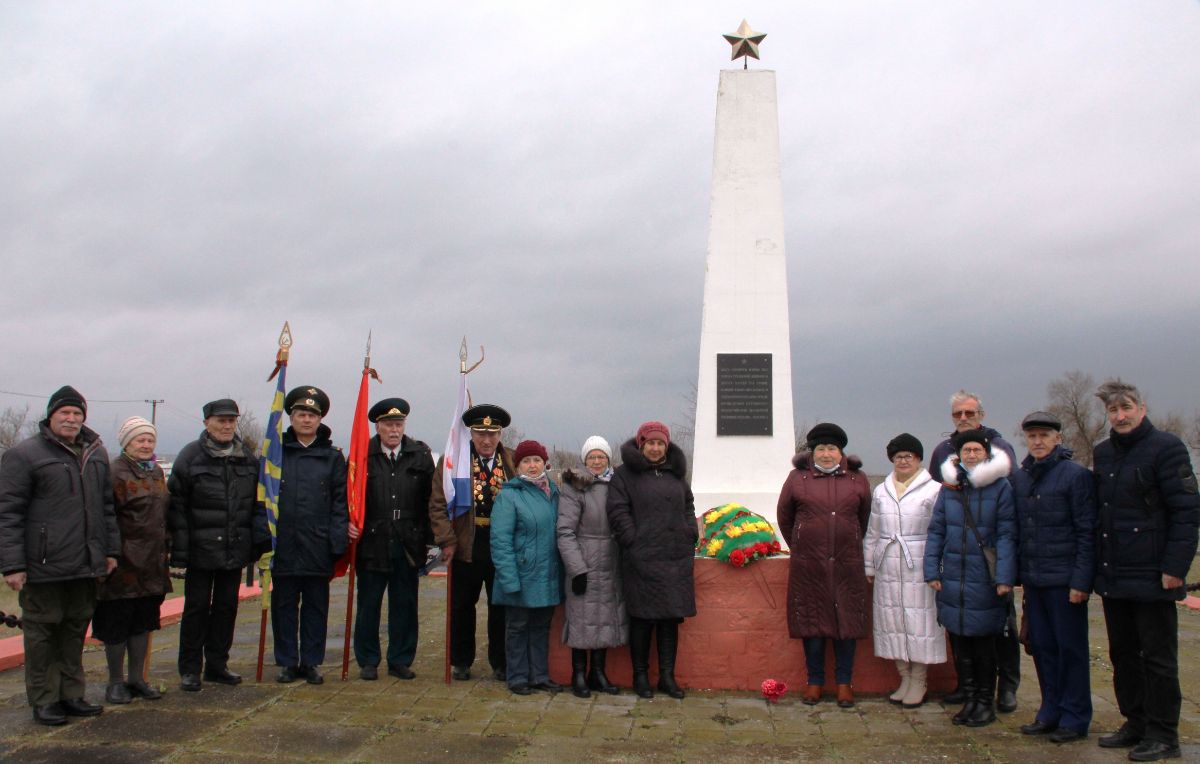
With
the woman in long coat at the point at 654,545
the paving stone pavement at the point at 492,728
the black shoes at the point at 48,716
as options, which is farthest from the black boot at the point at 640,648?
the black shoes at the point at 48,716

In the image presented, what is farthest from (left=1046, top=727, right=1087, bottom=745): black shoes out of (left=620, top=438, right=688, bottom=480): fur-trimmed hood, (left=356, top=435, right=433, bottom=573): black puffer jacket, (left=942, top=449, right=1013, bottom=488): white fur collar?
(left=356, top=435, right=433, bottom=573): black puffer jacket

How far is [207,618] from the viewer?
5.54 m

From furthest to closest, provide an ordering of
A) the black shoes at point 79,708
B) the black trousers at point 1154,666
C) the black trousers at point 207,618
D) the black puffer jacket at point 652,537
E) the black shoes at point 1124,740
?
the black trousers at point 207,618, the black puffer jacket at point 652,537, the black shoes at point 79,708, the black shoes at point 1124,740, the black trousers at point 1154,666

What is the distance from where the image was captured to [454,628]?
596 centimetres

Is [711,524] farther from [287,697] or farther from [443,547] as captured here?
[287,697]

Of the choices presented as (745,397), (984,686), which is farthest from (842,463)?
(745,397)

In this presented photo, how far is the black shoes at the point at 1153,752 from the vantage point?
416 centimetres

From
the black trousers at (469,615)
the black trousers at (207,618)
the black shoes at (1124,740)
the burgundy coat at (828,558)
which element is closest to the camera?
the black shoes at (1124,740)

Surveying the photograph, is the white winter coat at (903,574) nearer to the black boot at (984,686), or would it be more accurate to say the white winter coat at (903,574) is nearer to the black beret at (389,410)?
the black boot at (984,686)

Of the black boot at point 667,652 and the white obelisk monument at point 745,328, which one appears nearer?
the black boot at point 667,652

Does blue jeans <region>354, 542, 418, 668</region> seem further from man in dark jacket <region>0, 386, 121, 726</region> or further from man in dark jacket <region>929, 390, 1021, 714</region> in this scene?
man in dark jacket <region>929, 390, 1021, 714</region>

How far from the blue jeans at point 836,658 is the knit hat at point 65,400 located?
4.14 metres

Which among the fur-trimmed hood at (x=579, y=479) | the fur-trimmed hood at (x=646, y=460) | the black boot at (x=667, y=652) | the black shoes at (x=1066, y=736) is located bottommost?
the black shoes at (x=1066, y=736)

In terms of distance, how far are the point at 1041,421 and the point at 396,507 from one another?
12.3 ft
